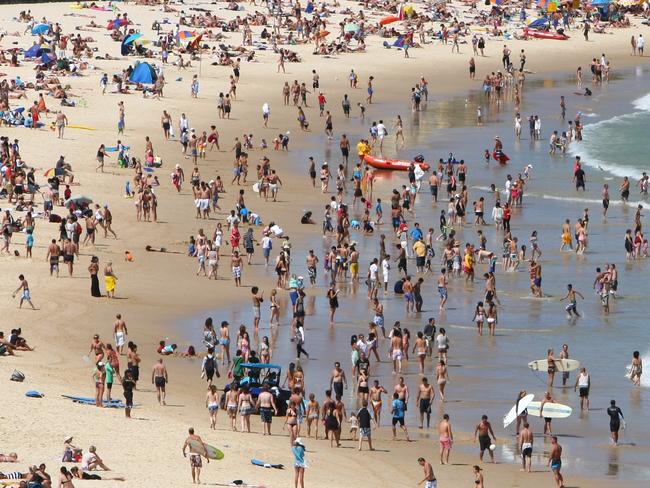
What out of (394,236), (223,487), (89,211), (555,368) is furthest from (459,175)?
(223,487)

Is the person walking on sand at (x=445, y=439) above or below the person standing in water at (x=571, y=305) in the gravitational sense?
above

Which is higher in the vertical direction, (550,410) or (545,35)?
(550,410)

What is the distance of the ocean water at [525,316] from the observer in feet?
88.4

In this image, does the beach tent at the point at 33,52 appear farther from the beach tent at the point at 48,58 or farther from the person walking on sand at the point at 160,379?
the person walking on sand at the point at 160,379

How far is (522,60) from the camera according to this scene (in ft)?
226

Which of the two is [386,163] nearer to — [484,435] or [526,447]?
[484,435]

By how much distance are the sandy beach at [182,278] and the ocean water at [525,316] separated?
182 mm

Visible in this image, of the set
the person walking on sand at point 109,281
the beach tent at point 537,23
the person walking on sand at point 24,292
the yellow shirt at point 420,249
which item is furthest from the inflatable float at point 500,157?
the beach tent at point 537,23

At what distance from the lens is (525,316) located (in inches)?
1337

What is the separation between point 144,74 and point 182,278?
23509 millimetres

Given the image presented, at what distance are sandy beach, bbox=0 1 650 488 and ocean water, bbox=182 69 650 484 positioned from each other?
182 mm

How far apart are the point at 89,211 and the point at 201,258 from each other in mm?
4600

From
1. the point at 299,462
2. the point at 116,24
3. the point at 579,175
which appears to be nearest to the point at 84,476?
the point at 299,462

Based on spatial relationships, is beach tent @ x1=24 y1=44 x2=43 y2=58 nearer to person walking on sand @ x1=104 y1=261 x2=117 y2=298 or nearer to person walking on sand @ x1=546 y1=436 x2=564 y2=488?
person walking on sand @ x1=104 y1=261 x2=117 y2=298
